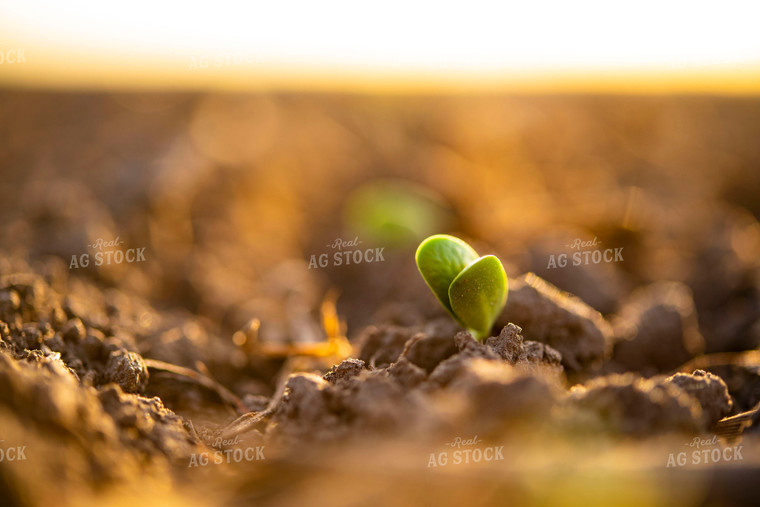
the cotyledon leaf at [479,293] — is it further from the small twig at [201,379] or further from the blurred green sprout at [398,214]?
the blurred green sprout at [398,214]

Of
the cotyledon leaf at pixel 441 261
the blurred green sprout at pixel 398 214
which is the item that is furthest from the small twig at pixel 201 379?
the blurred green sprout at pixel 398 214

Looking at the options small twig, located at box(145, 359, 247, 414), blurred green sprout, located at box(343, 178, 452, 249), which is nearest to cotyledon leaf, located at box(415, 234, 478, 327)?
small twig, located at box(145, 359, 247, 414)

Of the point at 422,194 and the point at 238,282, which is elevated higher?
the point at 422,194

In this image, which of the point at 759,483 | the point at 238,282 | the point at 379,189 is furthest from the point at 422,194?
the point at 759,483

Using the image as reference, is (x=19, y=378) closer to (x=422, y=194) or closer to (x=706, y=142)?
(x=422, y=194)

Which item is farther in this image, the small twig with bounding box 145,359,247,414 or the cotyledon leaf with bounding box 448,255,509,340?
the small twig with bounding box 145,359,247,414

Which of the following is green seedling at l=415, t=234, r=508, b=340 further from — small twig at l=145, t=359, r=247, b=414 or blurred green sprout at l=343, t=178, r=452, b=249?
blurred green sprout at l=343, t=178, r=452, b=249

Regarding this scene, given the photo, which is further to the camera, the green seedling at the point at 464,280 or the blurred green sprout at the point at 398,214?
the blurred green sprout at the point at 398,214

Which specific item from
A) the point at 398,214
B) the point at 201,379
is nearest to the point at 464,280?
the point at 201,379
